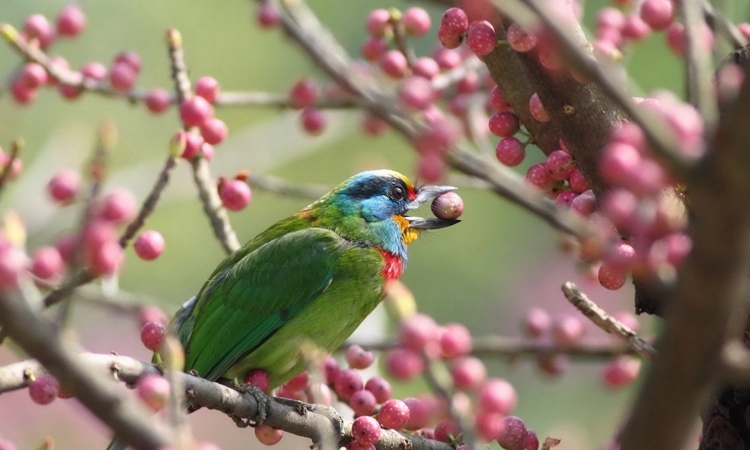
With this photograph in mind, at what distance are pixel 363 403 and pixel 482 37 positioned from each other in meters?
0.95

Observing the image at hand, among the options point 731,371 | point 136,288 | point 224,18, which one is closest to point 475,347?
point 731,371

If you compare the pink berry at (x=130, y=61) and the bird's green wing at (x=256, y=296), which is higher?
the pink berry at (x=130, y=61)

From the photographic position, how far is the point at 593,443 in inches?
245

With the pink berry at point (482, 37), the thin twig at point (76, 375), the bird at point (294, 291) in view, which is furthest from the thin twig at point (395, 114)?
the bird at point (294, 291)

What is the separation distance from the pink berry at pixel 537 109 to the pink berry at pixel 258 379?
1.29 metres

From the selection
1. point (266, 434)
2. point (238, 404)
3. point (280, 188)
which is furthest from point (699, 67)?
point (280, 188)

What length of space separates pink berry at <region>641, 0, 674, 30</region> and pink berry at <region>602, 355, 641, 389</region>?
136 centimetres

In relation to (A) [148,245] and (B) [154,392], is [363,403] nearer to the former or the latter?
(A) [148,245]

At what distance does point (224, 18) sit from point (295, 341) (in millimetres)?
6104

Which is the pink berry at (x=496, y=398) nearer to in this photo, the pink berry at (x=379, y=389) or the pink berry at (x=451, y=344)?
the pink berry at (x=451, y=344)

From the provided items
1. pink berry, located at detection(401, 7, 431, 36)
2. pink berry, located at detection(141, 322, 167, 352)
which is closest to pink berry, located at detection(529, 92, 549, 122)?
pink berry, located at detection(141, 322, 167, 352)

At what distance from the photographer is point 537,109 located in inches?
88.2

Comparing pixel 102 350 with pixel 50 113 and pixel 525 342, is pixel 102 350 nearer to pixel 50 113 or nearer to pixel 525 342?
pixel 50 113

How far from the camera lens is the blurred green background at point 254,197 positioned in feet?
18.7
